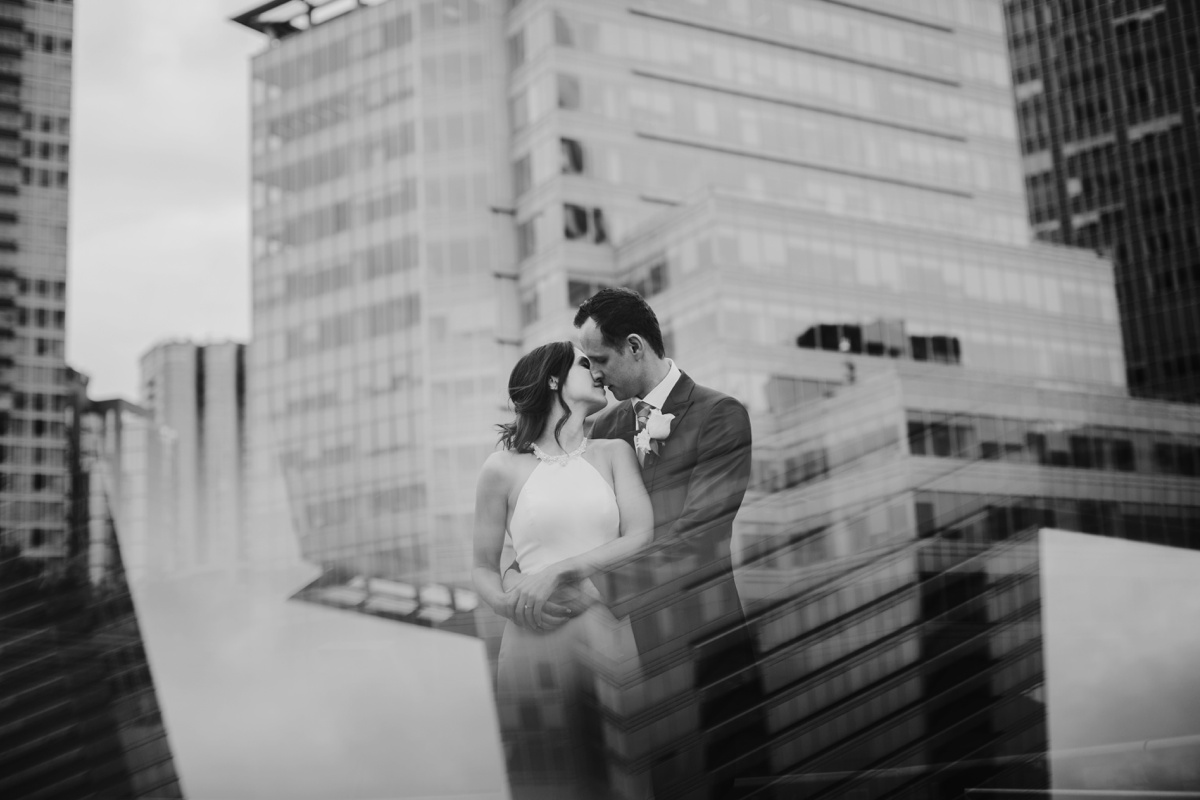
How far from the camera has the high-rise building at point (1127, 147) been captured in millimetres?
37062

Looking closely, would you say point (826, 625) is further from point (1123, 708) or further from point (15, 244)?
point (15, 244)

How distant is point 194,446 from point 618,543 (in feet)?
177

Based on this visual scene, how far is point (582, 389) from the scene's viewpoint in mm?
2047

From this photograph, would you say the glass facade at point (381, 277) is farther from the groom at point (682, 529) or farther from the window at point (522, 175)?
the groom at point (682, 529)

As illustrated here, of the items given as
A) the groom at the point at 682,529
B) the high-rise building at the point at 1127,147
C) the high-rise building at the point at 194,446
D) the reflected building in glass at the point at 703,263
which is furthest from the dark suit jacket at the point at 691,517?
the high-rise building at the point at 194,446

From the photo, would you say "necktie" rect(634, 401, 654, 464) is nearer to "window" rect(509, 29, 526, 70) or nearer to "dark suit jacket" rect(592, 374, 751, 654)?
"dark suit jacket" rect(592, 374, 751, 654)

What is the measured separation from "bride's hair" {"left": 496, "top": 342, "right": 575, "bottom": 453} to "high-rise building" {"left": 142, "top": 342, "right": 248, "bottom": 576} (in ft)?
129

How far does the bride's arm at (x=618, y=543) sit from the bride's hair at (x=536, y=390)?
128mm

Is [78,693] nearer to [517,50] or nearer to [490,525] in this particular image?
[490,525]

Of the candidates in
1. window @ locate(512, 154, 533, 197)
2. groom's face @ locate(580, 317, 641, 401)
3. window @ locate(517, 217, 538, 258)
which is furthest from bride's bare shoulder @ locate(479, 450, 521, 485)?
window @ locate(512, 154, 533, 197)

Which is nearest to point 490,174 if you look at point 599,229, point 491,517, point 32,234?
point 599,229

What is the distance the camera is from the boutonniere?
2.18 m

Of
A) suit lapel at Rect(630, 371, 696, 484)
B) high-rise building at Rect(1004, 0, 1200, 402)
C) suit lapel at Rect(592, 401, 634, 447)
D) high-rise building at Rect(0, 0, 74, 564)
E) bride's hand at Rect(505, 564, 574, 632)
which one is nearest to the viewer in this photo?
bride's hand at Rect(505, 564, 574, 632)

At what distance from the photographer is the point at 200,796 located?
287cm
